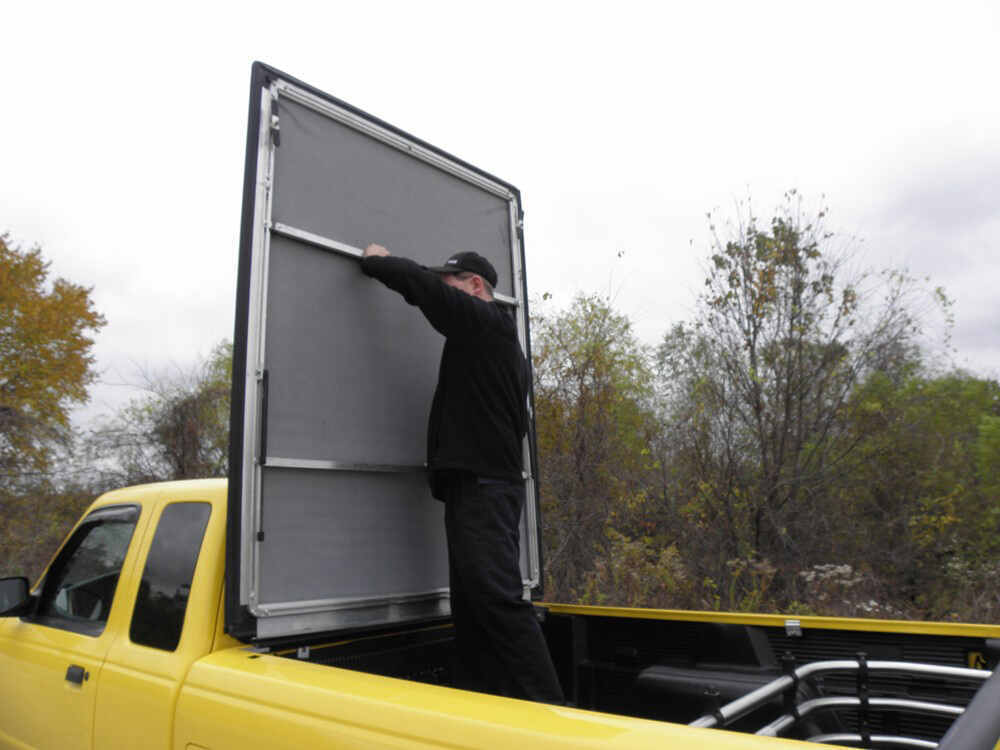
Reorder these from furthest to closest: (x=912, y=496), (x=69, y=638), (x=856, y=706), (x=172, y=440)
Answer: (x=172, y=440) < (x=912, y=496) < (x=69, y=638) < (x=856, y=706)

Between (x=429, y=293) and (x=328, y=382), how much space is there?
1.67 ft

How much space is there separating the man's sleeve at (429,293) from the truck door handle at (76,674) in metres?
1.78

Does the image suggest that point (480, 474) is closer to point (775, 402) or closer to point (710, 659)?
point (710, 659)

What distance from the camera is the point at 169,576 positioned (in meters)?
2.81

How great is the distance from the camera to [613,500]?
32.7ft

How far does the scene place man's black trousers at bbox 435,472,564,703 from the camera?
9.18 feet

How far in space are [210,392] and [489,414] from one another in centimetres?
1942

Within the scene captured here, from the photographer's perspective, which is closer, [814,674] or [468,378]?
[814,674]

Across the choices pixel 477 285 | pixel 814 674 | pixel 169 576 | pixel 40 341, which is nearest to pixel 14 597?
pixel 169 576

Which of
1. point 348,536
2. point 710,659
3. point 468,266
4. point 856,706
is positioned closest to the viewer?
point 856,706

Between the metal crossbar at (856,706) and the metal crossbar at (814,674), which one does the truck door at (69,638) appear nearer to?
the metal crossbar at (814,674)

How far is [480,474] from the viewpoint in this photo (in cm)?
303

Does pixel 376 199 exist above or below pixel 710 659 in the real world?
above

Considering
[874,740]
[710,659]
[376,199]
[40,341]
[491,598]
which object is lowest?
[874,740]
